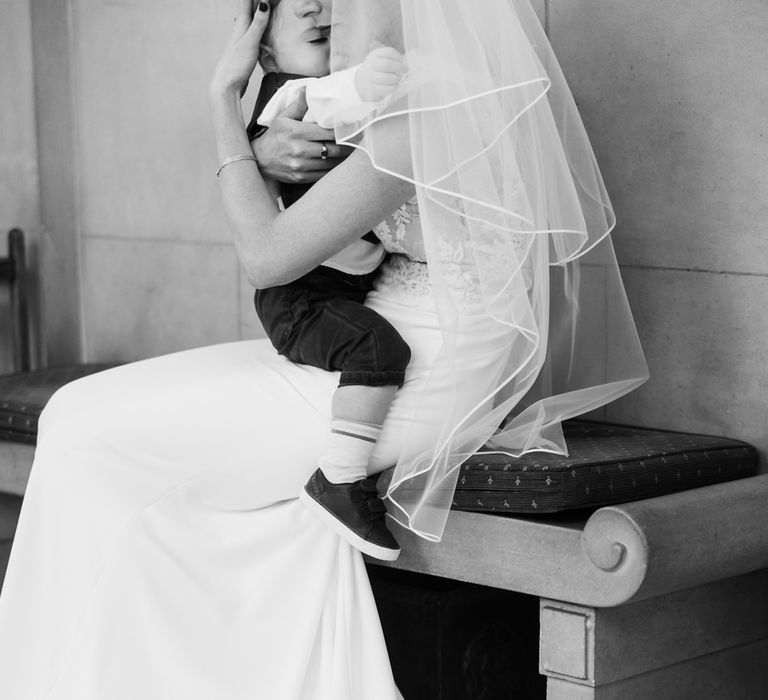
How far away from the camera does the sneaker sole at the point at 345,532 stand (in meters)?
2.14

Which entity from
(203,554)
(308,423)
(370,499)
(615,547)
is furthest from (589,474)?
(203,554)

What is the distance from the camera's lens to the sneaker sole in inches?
84.4

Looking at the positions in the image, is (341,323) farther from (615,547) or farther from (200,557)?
(615,547)

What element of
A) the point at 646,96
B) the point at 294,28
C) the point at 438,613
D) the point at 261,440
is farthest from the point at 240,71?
the point at 438,613

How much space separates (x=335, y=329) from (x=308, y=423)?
7.0 inches

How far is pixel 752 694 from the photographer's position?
8.13ft

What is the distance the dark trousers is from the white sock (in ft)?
0.25

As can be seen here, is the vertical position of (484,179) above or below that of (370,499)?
above

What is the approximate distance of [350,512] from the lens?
2.14 m

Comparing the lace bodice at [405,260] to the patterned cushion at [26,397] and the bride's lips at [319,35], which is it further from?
the patterned cushion at [26,397]

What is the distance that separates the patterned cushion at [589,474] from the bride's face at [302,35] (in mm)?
802

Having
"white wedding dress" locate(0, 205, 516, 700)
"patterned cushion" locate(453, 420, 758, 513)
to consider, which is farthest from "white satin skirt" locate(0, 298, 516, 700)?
"patterned cushion" locate(453, 420, 758, 513)

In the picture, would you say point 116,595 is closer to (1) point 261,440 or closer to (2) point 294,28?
(1) point 261,440

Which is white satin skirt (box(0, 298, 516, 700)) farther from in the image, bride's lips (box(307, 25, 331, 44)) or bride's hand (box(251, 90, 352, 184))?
bride's lips (box(307, 25, 331, 44))
